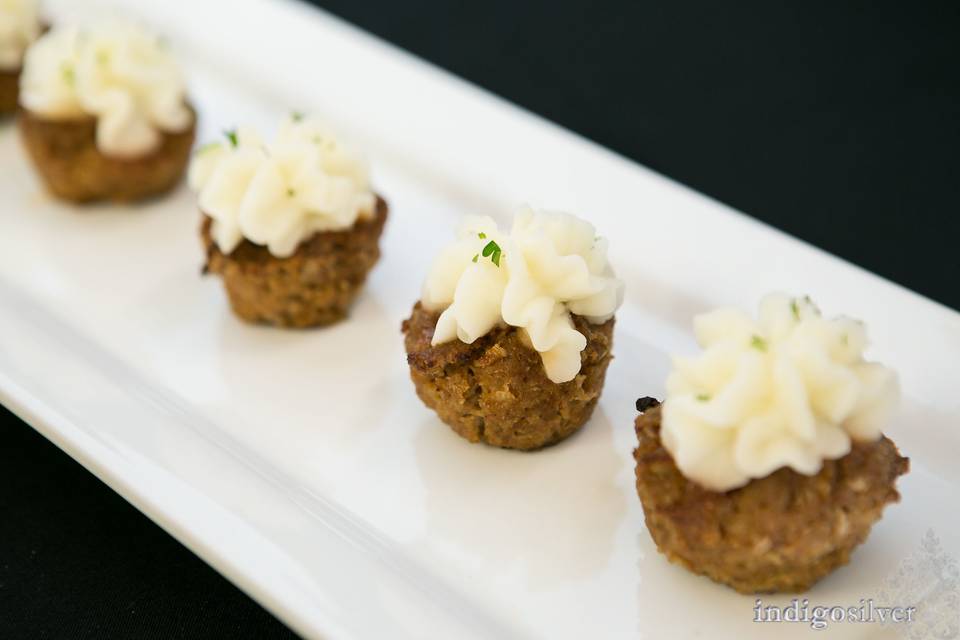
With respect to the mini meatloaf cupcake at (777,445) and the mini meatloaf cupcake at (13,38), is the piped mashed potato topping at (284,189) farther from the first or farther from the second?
the mini meatloaf cupcake at (13,38)

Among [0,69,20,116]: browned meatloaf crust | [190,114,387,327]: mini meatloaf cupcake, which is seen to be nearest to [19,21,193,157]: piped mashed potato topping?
[0,69,20,116]: browned meatloaf crust

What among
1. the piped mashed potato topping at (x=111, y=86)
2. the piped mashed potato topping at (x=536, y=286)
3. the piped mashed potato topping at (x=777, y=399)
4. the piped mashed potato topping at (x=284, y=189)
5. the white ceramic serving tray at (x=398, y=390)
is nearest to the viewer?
the piped mashed potato topping at (x=777, y=399)

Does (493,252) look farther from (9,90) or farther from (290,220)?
(9,90)

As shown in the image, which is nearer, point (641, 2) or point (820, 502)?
point (820, 502)

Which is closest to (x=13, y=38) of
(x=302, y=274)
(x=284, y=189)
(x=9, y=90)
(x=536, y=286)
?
(x=9, y=90)

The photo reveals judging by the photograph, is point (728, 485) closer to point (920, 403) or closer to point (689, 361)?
point (689, 361)

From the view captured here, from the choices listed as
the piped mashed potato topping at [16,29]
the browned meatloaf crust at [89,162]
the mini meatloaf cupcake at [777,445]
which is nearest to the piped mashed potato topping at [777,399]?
the mini meatloaf cupcake at [777,445]

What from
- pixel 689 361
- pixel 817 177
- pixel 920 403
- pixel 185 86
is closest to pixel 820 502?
pixel 689 361
